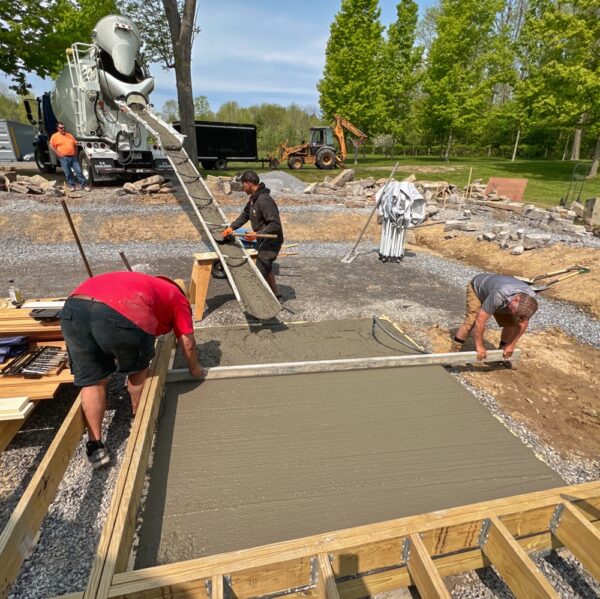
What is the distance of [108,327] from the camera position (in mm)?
2088

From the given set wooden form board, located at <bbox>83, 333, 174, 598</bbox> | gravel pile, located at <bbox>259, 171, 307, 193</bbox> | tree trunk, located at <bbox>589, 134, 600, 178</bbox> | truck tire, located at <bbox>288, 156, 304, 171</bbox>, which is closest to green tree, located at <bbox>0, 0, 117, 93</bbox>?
gravel pile, located at <bbox>259, 171, 307, 193</bbox>

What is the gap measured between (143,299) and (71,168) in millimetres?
9697

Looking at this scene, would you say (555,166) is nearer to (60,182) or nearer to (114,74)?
(114,74)

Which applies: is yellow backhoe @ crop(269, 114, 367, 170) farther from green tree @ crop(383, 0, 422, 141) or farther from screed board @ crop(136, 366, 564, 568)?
screed board @ crop(136, 366, 564, 568)

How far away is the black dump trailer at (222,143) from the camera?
17188 mm

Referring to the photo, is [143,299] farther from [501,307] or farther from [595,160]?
[595,160]

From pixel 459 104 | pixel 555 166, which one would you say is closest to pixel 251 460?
pixel 459 104

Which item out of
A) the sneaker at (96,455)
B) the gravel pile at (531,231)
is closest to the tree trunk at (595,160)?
the gravel pile at (531,231)

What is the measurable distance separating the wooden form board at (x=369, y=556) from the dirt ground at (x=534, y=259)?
439cm

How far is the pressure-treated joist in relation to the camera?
10.4 feet

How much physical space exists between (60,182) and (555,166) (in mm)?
27098

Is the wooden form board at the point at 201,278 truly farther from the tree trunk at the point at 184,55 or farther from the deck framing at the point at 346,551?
the tree trunk at the point at 184,55

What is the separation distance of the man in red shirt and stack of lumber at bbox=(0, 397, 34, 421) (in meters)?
0.34

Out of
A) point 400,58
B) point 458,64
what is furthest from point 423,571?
point 400,58
